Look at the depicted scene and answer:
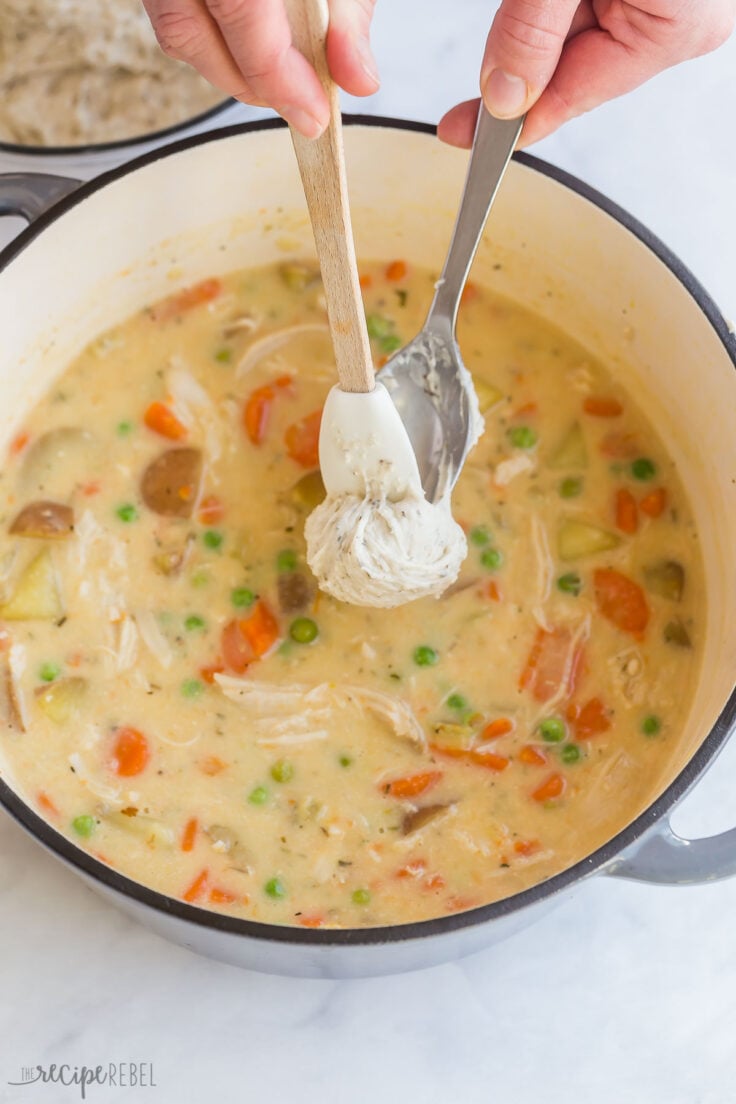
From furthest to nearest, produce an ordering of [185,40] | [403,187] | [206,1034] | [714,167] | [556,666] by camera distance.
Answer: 1. [714,167]
2. [403,187]
3. [556,666]
4. [206,1034]
5. [185,40]

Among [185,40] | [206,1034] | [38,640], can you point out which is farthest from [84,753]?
[185,40]

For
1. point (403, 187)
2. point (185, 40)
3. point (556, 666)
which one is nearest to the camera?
point (185, 40)

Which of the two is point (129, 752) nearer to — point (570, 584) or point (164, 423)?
point (164, 423)

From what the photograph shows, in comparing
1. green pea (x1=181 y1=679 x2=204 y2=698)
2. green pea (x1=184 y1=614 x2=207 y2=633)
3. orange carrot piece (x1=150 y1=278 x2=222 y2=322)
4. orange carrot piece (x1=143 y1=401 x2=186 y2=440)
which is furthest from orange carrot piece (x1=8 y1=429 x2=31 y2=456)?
green pea (x1=181 y1=679 x2=204 y2=698)

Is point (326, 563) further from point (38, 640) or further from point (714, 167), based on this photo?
point (714, 167)

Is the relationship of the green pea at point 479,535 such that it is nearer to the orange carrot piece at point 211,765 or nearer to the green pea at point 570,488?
the green pea at point 570,488
